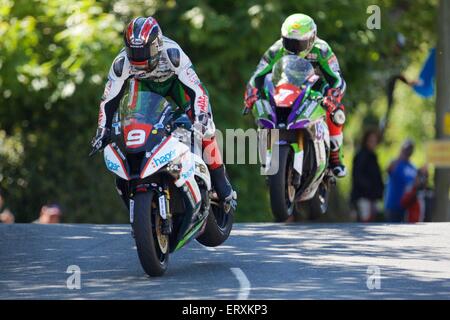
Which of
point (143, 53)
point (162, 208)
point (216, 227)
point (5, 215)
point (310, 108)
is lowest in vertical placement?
point (5, 215)

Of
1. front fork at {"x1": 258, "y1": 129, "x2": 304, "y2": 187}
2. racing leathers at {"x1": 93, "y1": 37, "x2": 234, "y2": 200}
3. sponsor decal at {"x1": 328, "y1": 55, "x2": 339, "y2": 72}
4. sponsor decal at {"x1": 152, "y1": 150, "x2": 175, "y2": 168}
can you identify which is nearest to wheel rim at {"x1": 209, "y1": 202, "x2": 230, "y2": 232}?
racing leathers at {"x1": 93, "y1": 37, "x2": 234, "y2": 200}

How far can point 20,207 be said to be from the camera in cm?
2455

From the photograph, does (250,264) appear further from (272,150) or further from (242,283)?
(272,150)

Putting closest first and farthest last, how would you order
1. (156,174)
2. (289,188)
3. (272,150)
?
(156,174)
(272,150)
(289,188)

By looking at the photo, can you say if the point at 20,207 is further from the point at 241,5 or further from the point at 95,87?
the point at 241,5

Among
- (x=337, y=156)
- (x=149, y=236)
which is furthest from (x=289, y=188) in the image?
(x=149, y=236)

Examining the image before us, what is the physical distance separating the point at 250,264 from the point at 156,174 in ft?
4.98

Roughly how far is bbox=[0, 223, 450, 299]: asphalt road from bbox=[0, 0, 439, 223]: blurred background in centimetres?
751

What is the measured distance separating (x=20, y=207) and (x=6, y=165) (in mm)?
688

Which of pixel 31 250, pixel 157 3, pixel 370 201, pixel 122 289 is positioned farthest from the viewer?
pixel 157 3

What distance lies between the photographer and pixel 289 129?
1645cm

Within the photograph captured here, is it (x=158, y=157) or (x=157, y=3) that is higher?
(x=157, y=3)

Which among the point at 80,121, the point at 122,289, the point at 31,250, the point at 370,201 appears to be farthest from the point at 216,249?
the point at 80,121

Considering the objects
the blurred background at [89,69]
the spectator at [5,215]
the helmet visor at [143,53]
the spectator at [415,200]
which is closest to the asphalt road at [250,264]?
the helmet visor at [143,53]
